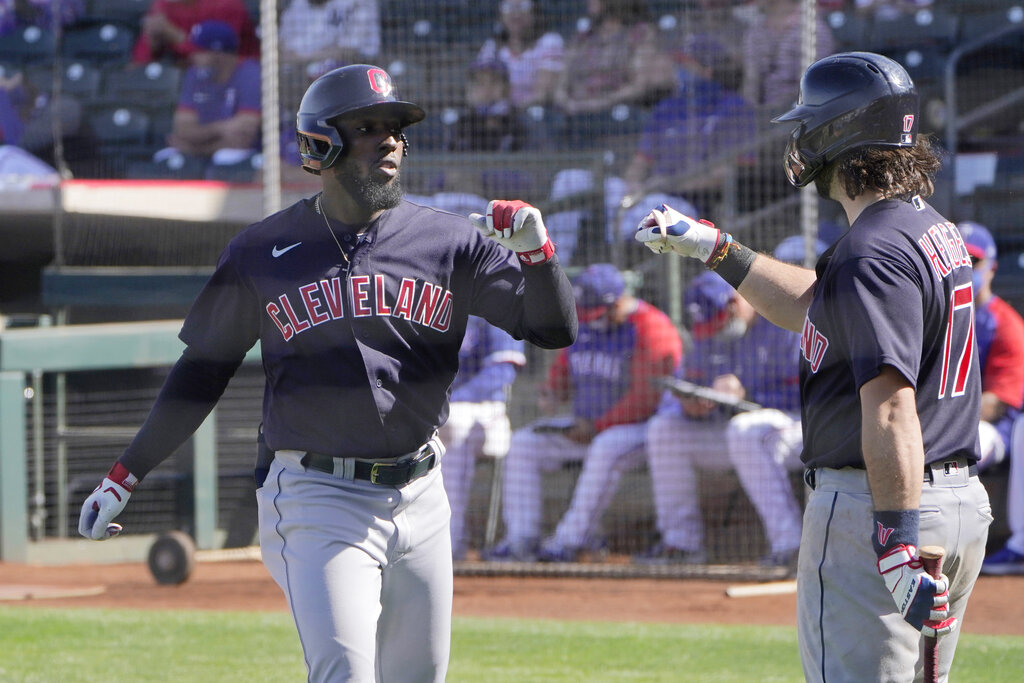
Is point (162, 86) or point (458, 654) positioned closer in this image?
point (458, 654)

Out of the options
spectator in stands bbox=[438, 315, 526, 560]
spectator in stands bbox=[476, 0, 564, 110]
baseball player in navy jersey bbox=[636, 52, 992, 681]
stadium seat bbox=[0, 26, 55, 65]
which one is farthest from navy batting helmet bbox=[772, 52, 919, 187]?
stadium seat bbox=[0, 26, 55, 65]

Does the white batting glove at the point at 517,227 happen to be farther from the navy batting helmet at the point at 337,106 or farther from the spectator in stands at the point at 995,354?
the spectator in stands at the point at 995,354

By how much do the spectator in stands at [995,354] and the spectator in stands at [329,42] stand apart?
4.19 m

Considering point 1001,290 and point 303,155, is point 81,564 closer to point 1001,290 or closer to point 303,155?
point 303,155

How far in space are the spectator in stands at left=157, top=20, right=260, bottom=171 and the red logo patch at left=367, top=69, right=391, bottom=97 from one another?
729 cm

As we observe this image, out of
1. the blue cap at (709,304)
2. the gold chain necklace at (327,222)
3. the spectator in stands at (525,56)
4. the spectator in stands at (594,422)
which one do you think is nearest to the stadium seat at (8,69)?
the spectator in stands at (525,56)

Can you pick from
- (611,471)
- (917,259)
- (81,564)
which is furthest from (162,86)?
(917,259)

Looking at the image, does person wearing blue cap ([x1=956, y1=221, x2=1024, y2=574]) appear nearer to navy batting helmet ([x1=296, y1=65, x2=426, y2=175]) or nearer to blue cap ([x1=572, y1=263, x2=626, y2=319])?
blue cap ([x1=572, y1=263, x2=626, y2=319])

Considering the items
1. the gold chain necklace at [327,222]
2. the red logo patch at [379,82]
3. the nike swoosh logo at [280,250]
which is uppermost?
the red logo patch at [379,82]

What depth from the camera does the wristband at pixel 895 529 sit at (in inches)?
86.8

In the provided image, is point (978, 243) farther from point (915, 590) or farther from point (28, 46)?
point (28, 46)

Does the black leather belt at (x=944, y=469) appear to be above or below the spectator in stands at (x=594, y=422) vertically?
above

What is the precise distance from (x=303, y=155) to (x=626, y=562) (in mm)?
4761

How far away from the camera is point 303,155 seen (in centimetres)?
294
